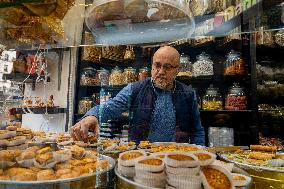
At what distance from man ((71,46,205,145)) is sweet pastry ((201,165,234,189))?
242 millimetres

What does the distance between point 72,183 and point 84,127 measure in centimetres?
21

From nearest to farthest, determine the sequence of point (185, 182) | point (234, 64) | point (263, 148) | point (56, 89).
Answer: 1. point (185, 182)
2. point (56, 89)
3. point (263, 148)
4. point (234, 64)

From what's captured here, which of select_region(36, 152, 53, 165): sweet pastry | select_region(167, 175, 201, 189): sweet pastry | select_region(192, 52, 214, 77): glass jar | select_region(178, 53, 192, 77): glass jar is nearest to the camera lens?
select_region(167, 175, 201, 189): sweet pastry

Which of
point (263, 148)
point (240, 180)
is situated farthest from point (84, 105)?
point (263, 148)

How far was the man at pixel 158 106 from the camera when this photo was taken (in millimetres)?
984

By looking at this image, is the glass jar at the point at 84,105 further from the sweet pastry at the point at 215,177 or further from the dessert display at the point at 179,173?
the sweet pastry at the point at 215,177

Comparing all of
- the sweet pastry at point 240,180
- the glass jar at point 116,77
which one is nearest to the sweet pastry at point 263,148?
the sweet pastry at point 240,180

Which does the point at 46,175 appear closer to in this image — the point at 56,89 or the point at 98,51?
the point at 56,89

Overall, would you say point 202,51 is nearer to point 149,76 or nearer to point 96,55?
point 149,76

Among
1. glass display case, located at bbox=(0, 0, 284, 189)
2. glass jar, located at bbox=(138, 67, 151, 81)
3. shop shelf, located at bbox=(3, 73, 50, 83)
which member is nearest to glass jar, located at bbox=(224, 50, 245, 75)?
glass display case, located at bbox=(0, 0, 284, 189)

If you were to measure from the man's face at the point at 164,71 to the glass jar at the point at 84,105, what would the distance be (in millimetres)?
237

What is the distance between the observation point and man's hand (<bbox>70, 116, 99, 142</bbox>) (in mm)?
926

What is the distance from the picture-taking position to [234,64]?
1370mm

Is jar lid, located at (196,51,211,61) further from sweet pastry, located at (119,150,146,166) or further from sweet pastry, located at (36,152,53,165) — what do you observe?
sweet pastry, located at (36,152,53,165)
